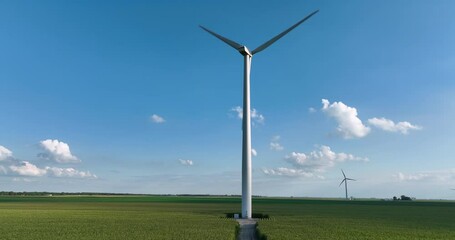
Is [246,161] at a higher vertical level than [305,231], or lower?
higher

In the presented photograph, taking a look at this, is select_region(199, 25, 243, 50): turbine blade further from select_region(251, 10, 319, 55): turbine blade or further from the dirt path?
the dirt path

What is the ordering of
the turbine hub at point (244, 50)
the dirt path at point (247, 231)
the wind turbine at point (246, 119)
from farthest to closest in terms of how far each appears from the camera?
the turbine hub at point (244, 50) < the wind turbine at point (246, 119) < the dirt path at point (247, 231)

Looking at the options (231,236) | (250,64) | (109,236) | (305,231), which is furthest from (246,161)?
(109,236)

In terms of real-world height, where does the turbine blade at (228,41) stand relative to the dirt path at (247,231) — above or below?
above

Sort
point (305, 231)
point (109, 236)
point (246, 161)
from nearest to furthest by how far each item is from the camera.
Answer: point (109, 236) < point (305, 231) < point (246, 161)

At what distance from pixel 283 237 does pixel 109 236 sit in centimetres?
1527

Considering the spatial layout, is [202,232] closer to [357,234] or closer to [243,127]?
[357,234]

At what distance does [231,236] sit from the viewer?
35.2 metres

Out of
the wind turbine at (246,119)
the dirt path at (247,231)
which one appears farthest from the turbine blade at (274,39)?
the dirt path at (247,231)

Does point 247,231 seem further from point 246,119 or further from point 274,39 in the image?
point 274,39

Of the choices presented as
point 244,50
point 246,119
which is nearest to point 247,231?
point 246,119

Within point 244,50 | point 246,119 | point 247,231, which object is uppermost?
point 244,50

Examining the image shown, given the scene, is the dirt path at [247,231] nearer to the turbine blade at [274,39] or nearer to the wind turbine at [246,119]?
the wind turbine at [246,119]

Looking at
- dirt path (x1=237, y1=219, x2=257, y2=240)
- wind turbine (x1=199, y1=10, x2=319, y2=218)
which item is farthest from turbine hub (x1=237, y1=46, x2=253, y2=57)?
dirt path (x1=237, y1=219, x2=257, y2=240)
